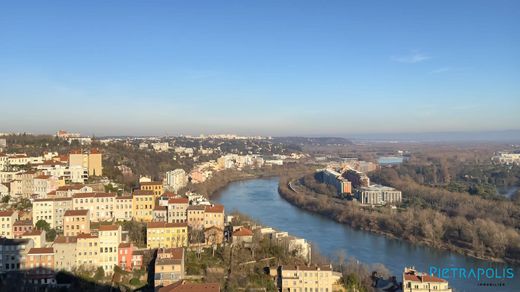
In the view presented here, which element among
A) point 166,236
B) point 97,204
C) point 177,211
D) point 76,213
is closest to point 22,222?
point 76,213

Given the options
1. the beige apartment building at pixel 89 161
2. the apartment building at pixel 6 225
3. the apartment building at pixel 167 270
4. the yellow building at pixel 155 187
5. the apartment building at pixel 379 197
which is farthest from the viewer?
the apartment building at pixel 379 197

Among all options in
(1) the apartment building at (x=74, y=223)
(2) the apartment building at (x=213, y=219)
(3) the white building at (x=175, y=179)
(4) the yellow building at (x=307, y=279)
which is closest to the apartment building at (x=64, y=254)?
(1) the apartment building at (x=74, y=223)

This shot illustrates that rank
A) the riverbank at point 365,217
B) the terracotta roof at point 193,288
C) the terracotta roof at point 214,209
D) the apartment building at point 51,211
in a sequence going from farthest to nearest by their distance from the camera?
1. the riverbank at point 365,217
2. the terracotta roof at point 214,209
3. the apartment building at point 51,211
4. the terracotta roof at point 193,288

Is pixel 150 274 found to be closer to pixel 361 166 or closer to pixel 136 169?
pixel 136 169

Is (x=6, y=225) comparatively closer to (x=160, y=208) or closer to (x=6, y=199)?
(x=6, y=199)

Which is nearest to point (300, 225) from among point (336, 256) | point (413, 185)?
point (336, 256)

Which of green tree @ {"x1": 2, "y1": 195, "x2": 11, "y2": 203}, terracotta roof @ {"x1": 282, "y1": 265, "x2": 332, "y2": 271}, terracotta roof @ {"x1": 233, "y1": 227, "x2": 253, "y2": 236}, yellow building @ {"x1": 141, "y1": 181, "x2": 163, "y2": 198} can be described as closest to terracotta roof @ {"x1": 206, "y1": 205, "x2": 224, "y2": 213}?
terracotta roof @ {"x1": 233, "y1": 227, "x2": 253, "y2": 236}

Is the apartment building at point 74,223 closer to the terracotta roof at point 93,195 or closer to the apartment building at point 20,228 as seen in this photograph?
the apartment building at point 20,228

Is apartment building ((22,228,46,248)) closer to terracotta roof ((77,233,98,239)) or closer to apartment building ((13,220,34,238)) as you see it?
apartment building ((13,220,34,238))
